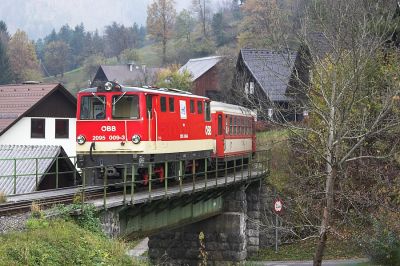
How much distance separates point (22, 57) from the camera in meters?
103

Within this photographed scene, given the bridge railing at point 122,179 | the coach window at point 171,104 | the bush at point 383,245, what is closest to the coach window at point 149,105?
the coach window at point 171,104

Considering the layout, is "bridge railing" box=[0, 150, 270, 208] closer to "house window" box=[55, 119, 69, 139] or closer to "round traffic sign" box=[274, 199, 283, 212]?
"round traffic sign" box=[274, 199, 283, 212]

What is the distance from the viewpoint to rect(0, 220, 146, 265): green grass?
10.1 m

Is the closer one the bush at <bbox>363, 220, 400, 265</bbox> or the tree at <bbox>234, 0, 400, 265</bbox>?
the tree at <bbox>234, 0, 400, 265</bbox>

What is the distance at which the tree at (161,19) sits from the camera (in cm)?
9059

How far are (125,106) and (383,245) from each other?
1120 cm

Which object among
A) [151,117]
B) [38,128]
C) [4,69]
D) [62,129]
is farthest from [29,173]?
[4,69]

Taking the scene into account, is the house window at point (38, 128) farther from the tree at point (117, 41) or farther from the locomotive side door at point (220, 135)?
the tree at point (117, 41)

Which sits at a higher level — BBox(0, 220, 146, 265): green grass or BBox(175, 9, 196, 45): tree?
BBox(175, 9, 196, 45): tree

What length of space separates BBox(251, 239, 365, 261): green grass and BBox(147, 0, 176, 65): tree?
63.1 m

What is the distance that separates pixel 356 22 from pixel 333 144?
17.9 feet

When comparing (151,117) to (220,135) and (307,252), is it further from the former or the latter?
(307,252)

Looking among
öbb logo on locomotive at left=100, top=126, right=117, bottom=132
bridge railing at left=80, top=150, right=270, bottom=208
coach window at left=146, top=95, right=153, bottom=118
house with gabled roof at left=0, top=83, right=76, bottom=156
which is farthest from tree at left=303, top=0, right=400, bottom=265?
house with gabled roof at left=0, top=83, right=76, bottom=156

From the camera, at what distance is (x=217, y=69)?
64.4 m
